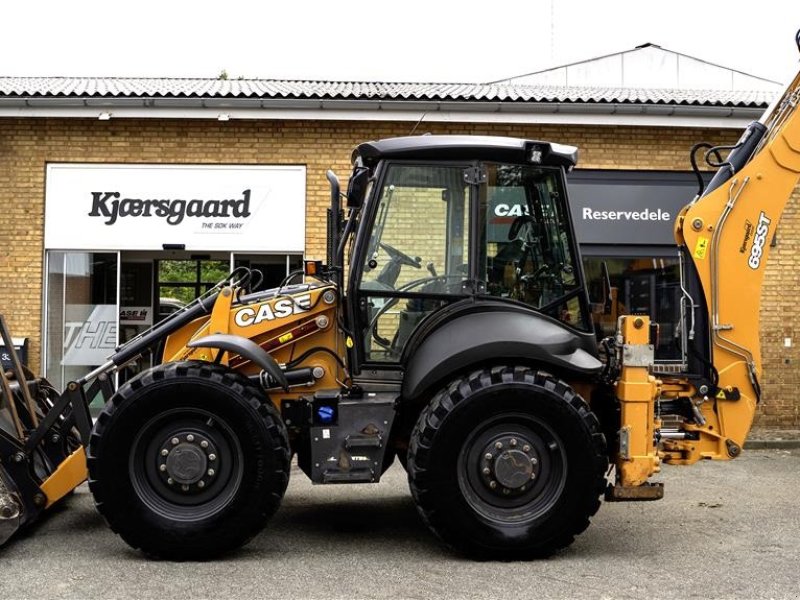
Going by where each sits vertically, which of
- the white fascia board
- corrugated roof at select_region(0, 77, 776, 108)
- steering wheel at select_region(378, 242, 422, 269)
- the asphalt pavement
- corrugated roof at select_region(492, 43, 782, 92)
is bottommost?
the asphalt pavement

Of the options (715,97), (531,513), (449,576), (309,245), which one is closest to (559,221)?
(531,513)

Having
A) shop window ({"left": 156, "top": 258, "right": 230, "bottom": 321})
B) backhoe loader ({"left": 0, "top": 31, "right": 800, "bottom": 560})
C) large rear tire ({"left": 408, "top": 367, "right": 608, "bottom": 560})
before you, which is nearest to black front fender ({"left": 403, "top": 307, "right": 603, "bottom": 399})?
backhoe loader ({"left": 0, "top": 31, "right": 800, "bottom": 560})

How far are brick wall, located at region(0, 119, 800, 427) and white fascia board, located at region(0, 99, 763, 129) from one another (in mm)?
235

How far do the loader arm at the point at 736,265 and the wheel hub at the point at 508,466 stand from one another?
1.16 meters

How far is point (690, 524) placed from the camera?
271 inches

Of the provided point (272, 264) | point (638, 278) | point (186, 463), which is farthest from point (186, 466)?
point (638, 278)

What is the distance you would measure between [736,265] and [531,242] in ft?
4.81

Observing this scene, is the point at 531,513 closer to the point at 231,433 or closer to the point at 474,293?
Answer: the point at 474,293

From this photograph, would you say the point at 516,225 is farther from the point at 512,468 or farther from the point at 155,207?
the point at 155,207

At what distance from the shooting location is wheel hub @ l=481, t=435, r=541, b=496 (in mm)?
5758

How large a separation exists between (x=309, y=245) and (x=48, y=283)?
362cm

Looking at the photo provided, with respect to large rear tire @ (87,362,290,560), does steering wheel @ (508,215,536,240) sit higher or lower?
higher

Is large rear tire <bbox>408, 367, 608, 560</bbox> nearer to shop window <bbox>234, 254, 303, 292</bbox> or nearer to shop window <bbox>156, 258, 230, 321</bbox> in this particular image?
shop window <bbox>234, 254, 303, 292</bbox>

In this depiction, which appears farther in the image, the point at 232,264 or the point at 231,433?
the point at 232,264
